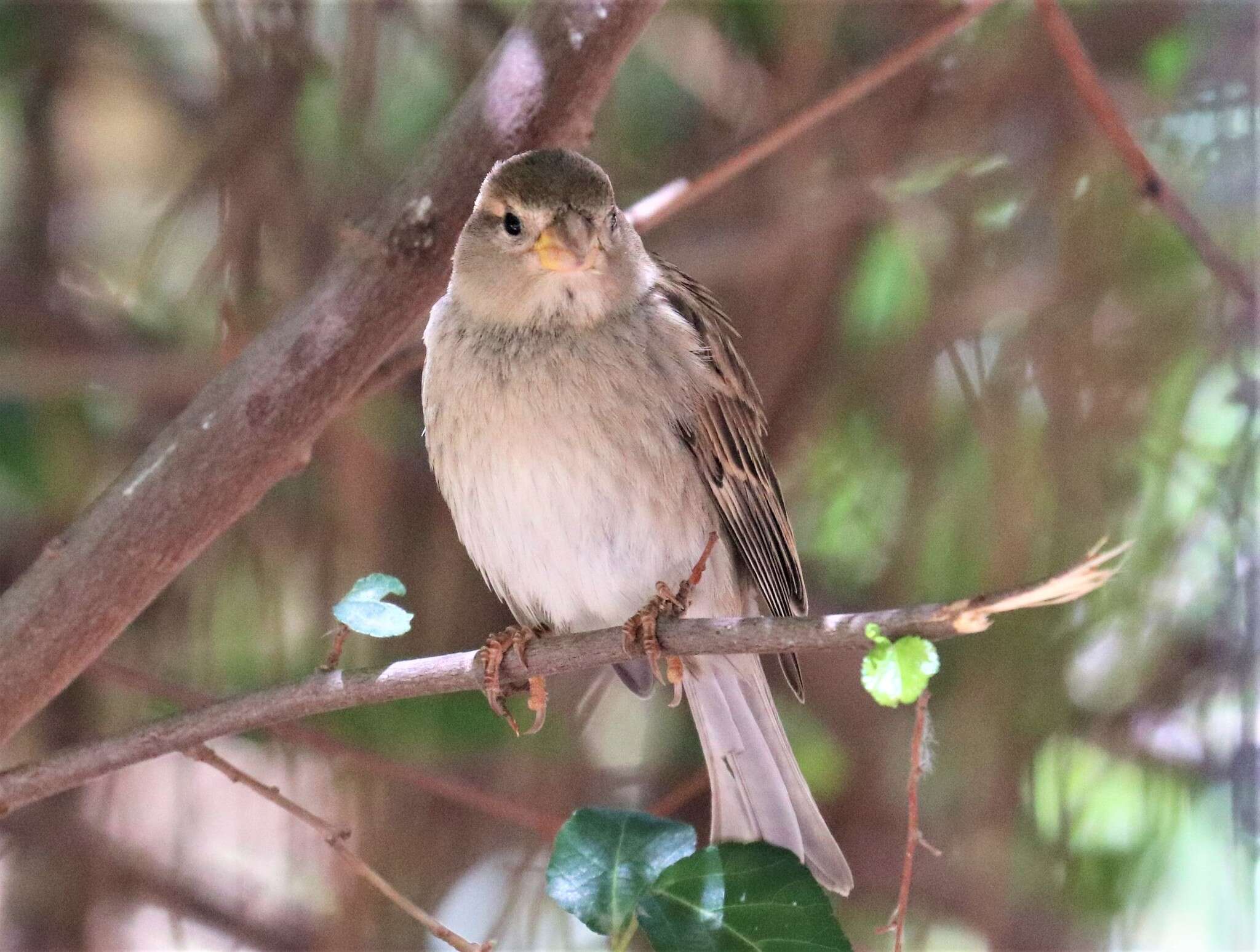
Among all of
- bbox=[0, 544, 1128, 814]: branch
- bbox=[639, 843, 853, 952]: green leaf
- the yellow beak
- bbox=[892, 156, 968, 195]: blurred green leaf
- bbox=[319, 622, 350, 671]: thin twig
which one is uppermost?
bbox=[892, 156, 968, 195]: blurred green leaf

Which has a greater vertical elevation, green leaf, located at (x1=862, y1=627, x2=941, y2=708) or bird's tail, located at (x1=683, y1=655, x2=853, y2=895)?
bird's tail, located at (x1=683, y1=655, x2=853, y2=895)

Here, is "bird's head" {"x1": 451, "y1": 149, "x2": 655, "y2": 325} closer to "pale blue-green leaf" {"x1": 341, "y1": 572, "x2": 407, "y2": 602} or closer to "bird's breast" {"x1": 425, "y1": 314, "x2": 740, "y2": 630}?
"bird's breast" {"x1": 425, "y1": 314, "x2": 740, "y2": 630}

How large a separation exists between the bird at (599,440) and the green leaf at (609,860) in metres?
0.22

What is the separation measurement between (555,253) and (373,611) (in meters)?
0.58

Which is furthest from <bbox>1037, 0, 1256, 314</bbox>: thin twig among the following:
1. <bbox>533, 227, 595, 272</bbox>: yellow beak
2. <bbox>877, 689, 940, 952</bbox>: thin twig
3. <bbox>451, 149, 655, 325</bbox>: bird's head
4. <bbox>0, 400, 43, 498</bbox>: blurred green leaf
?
<bbox>0, 400, 43, 498</bbox>: blurred green leaf

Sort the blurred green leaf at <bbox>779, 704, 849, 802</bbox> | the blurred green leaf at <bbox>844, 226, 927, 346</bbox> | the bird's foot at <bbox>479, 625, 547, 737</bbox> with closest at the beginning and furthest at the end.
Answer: the bird's foot at <bbox>479, 625, 547, 737</bbox> < the blurred green leaf at <bbox>779, 704, 849, 802</bbox> < the blurred green leaf at <bbox>844, 226, 927, 346</bbox>

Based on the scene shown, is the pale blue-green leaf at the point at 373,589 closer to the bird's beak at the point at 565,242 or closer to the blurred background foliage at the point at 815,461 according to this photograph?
the bird's beak at the point at 565,242

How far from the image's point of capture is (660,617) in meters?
1.83

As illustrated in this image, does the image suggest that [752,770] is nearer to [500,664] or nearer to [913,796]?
[500,664]

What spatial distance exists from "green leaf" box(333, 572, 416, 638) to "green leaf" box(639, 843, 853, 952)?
40 centimetres

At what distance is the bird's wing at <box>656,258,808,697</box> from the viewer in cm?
208

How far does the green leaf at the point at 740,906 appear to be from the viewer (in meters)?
1.56

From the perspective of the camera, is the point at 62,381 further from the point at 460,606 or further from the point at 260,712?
the point at 260,712

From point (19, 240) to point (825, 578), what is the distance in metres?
1.86
